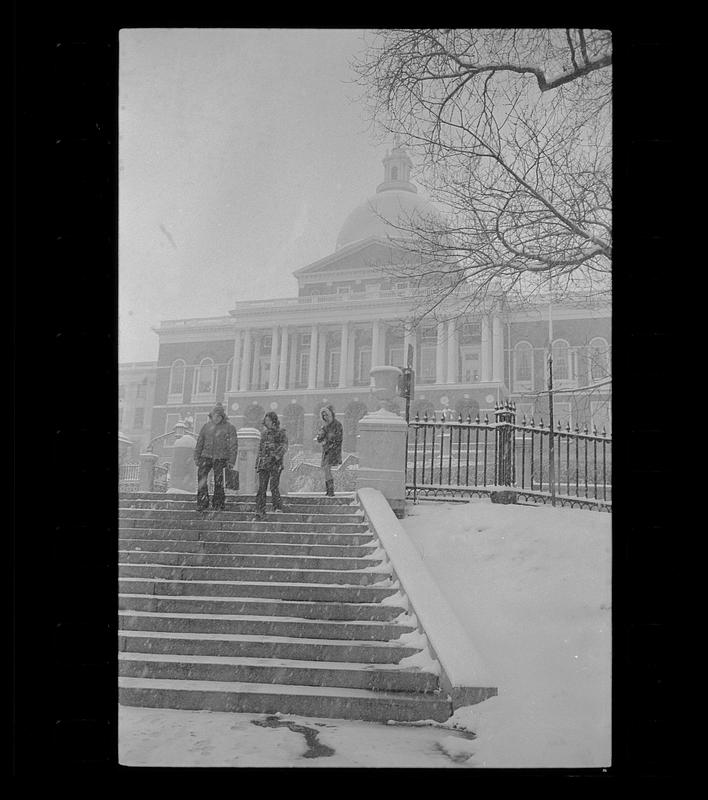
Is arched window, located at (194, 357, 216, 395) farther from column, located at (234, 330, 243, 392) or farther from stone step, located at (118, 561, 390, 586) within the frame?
stone step, located at (118, 561, 390, 586)

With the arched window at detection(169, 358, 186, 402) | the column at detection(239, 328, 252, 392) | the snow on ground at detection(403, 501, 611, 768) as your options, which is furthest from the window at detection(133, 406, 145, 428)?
the column at detection(239, 328, 252, 392)

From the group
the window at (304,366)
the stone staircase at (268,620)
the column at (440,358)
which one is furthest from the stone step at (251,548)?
the window at (304,366)

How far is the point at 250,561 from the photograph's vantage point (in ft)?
22.5

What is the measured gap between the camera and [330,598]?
6.23m

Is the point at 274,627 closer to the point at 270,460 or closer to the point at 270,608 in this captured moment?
the point at 270,608

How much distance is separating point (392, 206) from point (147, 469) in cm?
419

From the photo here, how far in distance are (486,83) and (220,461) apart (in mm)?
5472

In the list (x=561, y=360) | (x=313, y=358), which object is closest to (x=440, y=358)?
(x=313, y=358)

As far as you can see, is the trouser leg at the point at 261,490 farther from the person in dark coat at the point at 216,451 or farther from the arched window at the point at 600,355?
the arched window at the point at 600,355

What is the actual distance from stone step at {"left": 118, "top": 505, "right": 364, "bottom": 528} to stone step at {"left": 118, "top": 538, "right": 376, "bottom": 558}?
0.63m

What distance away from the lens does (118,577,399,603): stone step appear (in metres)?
6.22

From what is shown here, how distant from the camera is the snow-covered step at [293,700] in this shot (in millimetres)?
4379

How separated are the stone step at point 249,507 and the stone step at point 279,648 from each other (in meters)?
2.91
